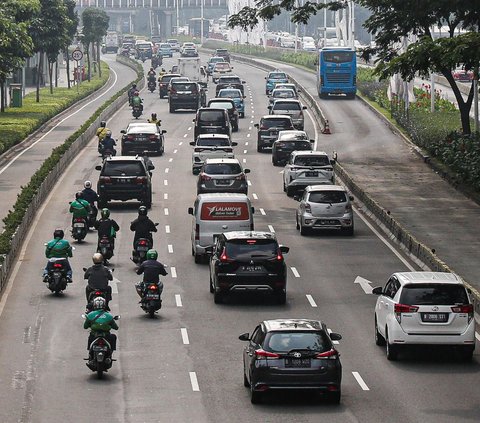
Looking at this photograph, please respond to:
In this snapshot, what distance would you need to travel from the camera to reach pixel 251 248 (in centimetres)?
3603

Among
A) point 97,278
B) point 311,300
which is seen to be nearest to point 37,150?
point 311,300

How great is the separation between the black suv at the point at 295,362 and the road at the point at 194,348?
390mm

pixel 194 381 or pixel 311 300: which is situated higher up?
pixel 194 381

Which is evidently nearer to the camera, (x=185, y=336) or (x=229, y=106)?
(x=185, y=336)

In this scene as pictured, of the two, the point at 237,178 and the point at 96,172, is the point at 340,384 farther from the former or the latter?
the point at 96,172

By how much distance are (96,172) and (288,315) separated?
32.6 meters

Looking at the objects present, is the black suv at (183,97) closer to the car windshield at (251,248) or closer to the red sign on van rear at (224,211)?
the red sign on van rear at (224,211)

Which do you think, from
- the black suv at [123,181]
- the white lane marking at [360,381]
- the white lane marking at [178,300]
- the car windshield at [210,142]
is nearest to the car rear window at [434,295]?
the white lane marking at [360,381]

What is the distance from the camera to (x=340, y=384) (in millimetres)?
25875

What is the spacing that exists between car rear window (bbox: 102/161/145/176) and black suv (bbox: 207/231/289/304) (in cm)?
1816

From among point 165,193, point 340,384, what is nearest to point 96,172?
point 165,193

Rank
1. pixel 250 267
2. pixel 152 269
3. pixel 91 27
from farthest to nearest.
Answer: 1. pixel 91 27
2. pixel 250 267
3. pixel 152 269

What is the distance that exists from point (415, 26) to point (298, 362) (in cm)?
4476

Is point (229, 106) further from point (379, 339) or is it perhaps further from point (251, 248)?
point (379, 339)
